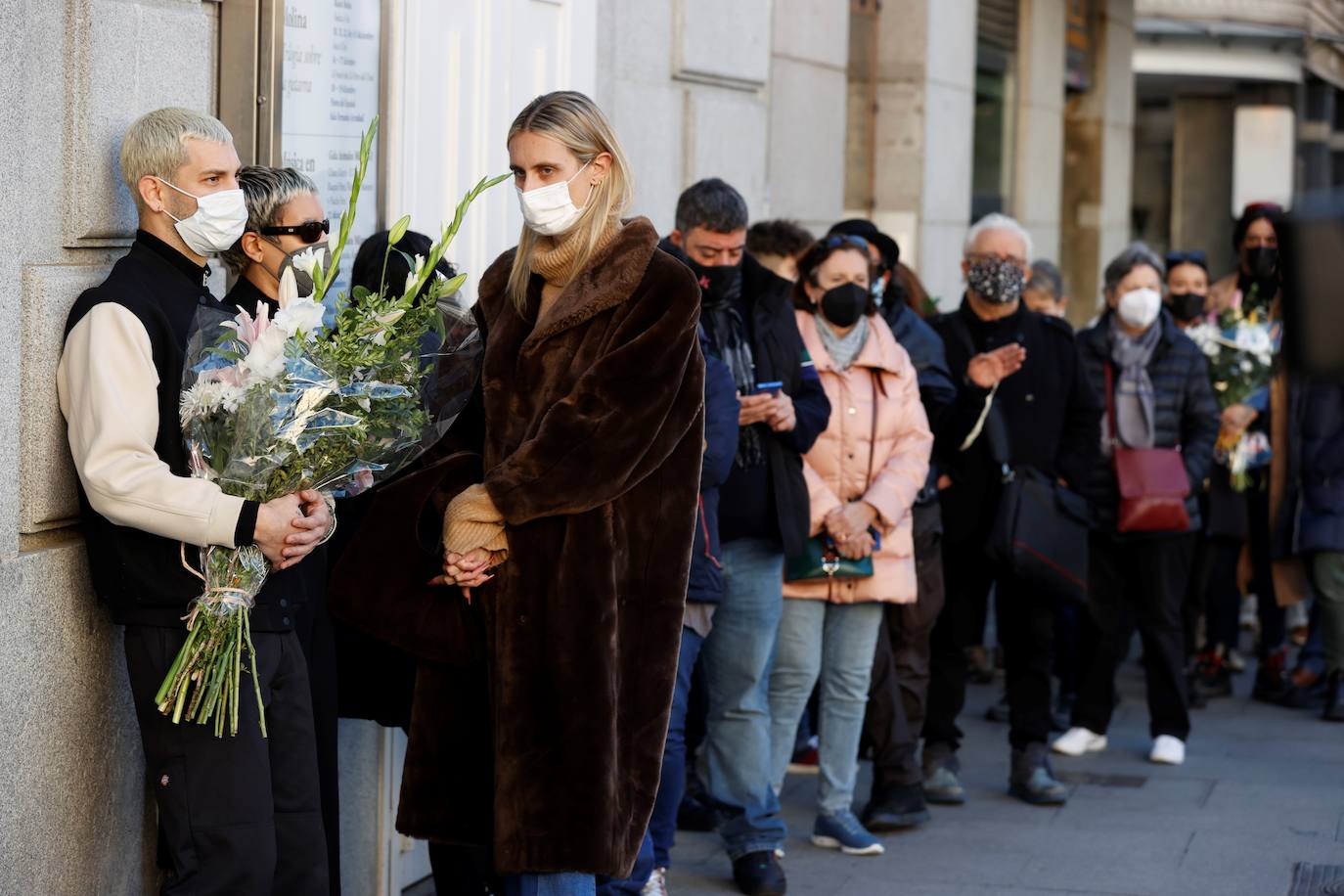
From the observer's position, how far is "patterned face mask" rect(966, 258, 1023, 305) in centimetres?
742

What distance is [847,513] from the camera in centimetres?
641

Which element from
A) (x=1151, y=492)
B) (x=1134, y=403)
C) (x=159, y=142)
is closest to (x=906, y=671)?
(x=1151, y=492)

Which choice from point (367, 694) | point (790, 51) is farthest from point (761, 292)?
point (790, 51)

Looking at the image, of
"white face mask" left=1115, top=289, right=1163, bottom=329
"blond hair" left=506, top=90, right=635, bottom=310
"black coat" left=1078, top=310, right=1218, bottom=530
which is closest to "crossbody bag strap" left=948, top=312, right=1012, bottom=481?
"black coat" left=1078, top=310, right=1218, bottom=530

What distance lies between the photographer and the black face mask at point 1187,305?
9.29 meters

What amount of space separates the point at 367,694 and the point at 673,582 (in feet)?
3.51

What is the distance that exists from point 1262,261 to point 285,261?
660 centimetres

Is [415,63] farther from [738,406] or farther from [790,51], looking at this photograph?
[790,51]

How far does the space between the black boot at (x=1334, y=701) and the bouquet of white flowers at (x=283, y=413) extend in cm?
634

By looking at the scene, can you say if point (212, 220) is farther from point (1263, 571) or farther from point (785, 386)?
point (1263, 571)

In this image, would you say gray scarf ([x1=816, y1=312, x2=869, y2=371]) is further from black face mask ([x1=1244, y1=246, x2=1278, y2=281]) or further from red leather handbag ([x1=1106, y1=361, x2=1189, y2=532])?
black face mask ([x1=1244, y1=246, x2=1278, y2=281])

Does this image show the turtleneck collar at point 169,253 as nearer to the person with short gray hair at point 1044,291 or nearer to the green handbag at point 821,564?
the green handbag at point 821,564

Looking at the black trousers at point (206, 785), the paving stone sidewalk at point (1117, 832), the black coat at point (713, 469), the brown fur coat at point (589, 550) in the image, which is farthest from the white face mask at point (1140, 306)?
the black trousers at point (206, 785)

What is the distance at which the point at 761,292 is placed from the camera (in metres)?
6.19
